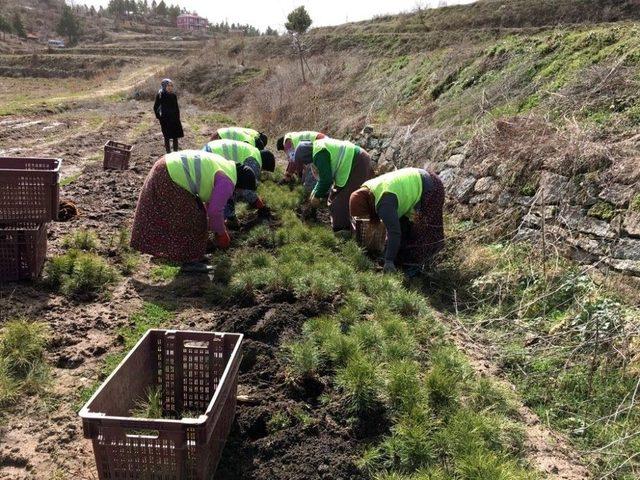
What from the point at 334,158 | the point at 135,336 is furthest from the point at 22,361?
the point at 334,158

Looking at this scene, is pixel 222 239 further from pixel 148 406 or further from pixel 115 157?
pixel 115 157

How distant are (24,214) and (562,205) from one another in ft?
19.3

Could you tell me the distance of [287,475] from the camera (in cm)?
296

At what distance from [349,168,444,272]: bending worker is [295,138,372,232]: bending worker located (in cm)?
119

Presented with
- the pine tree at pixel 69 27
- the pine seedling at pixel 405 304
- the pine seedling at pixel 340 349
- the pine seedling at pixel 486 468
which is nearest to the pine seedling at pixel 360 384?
the pine seedling at pixel 340 349

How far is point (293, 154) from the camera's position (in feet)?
27.0

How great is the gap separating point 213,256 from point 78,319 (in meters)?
1.99

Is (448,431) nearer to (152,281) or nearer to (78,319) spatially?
(78,319)

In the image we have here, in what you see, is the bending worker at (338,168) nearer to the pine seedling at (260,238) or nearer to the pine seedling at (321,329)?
the pine seedling at (260,238)

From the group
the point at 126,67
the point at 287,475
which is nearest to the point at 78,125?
the point at 287,475

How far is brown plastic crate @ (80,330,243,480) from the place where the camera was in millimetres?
2428

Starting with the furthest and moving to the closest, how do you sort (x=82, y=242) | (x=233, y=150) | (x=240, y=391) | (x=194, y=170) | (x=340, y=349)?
(x=233, y=150) → (x=82, y=242) → (x=194, y=170) → (x=340, y=349) → (x=240, y=391)

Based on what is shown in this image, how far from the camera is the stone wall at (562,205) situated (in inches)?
198

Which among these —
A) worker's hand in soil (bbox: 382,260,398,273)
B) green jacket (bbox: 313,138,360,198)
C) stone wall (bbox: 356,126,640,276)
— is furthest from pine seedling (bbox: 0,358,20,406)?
stone wall (bbox: 356,126,640,276)
